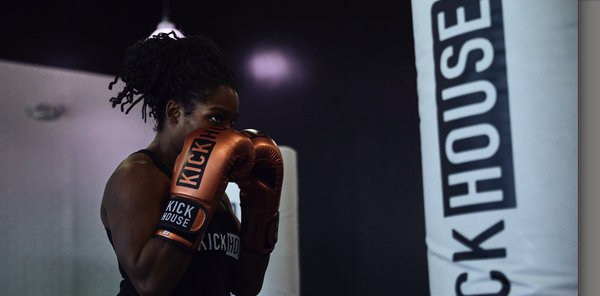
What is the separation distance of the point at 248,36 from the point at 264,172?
2124mm

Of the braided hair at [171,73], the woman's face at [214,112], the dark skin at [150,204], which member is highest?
the braided hair at [171,73]

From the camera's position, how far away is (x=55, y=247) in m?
2.53

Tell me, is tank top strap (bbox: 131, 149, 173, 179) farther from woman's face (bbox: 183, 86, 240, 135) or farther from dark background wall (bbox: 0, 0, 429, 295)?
dark background wall (bbox: 0, 0, 429, 295)

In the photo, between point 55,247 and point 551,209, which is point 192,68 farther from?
point 55,247

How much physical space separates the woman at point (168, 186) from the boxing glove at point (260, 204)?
1.7 inches

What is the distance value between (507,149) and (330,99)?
2.19 meters

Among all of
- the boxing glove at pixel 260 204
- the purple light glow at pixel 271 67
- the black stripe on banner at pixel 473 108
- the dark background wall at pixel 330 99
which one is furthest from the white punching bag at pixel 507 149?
the purple light glow at pixel 271 67

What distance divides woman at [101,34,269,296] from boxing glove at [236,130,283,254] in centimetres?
4

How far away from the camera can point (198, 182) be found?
1.17m

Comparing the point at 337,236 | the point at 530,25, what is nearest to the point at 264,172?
the point at 530,25

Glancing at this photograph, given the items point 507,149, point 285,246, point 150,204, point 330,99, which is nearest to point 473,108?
point 507,149

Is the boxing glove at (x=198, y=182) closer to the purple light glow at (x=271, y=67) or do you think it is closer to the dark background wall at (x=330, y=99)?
the dark background wall at (x=330, y=99)

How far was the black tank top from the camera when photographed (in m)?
1.24

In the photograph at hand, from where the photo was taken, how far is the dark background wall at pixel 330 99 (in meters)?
2.44
